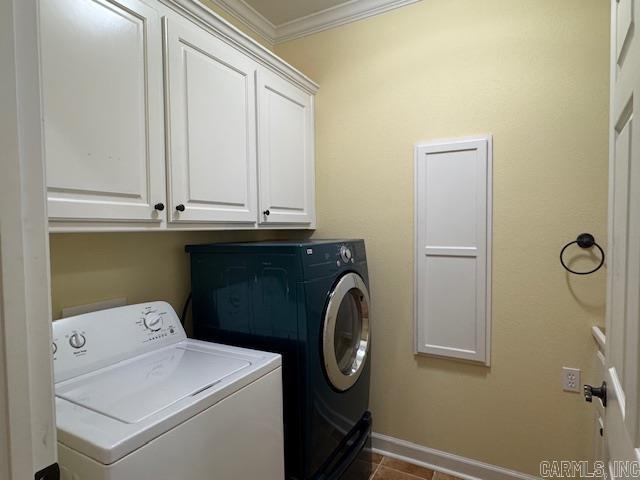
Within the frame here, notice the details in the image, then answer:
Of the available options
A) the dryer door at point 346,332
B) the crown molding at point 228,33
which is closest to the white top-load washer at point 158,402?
the dryer door at point 346,332

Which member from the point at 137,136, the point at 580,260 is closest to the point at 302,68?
the point at 137,136

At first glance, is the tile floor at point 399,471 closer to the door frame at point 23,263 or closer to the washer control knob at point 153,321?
the washer control knob at point 153,321

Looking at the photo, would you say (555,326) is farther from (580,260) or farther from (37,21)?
(37,21)

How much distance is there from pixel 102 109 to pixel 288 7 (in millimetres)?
1487

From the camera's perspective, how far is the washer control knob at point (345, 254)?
166 centimetres

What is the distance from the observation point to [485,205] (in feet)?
5.75

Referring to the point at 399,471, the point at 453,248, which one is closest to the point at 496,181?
the point at 453,248

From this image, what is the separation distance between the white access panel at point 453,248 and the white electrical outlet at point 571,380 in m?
0.34

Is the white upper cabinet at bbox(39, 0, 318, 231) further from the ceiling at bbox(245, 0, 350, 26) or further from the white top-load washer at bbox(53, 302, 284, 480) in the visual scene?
the ceiling at bbox(245, 0, 350, 26)

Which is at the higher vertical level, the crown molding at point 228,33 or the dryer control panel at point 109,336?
the crown molding at point 228,33

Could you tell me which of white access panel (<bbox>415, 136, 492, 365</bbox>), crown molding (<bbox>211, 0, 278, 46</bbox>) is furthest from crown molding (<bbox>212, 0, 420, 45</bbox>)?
white access panel (<bbox>415, 136, 492, 365</bbox>)

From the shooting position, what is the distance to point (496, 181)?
5.70 ft

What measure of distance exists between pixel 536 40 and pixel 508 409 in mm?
1822

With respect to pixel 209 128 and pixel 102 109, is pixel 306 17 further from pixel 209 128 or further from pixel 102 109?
pixel 102 109
